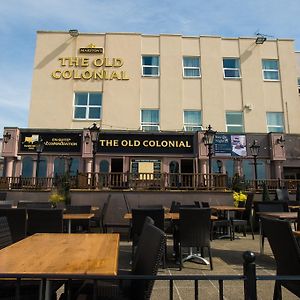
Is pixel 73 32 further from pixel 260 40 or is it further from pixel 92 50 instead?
pixel 260 40

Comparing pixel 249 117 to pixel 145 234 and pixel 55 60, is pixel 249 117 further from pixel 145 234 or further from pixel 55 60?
pixel 145 234

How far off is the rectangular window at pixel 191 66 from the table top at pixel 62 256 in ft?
71.9

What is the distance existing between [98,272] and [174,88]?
72.9ft

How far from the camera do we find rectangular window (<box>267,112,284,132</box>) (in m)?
23.5

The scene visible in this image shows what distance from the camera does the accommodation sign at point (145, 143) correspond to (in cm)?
1997

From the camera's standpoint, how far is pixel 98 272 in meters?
2.11

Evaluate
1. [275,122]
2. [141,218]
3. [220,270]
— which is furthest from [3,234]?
[275,122]

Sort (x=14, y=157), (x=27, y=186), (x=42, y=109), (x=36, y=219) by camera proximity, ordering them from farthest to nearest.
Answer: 1. (x=42, y=109)
2. (x=14, y=157)
3. (x=27, y=186)
4. (x=36, y=219)

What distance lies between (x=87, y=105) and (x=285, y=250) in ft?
69.6

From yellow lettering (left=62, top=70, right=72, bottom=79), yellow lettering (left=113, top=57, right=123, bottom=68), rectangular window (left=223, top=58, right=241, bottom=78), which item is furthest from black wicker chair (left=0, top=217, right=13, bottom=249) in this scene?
rectangular window (left=223, top=58, right=241, bottom=78)

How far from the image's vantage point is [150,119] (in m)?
23.0

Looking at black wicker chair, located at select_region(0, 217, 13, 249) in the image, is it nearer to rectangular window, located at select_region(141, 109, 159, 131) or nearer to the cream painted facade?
the cream painted facade

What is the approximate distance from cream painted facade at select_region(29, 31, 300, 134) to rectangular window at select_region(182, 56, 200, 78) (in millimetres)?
313

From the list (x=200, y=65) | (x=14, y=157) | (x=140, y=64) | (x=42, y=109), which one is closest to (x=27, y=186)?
(x=14, y=157)
